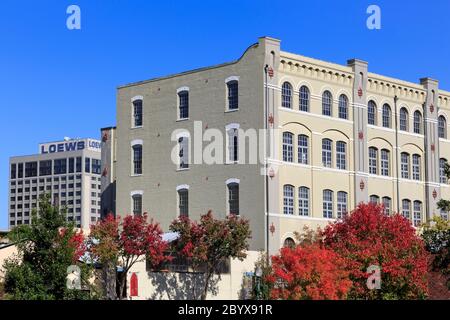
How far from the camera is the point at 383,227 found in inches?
2052

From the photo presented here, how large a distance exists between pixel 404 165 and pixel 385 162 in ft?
7.97

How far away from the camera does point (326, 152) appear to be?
213ft

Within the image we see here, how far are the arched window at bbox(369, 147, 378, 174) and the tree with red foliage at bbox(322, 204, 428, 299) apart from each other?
14639 mm

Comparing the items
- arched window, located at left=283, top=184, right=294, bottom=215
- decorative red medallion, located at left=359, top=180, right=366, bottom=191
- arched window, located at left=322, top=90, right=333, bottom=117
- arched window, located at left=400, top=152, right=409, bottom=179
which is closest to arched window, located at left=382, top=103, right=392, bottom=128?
arched window, located at left=400, top=152, right=409, bottom=179

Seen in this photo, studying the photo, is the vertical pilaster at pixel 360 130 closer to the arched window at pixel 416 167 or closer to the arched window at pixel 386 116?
the arched window at pixel 386 116

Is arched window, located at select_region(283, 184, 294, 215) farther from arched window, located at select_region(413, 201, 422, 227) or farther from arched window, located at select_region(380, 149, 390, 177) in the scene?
arched window, located at select_region(413, 201, 422, 227)

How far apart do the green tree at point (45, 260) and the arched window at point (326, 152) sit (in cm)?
2275

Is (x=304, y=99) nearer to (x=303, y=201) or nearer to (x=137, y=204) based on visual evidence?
(x=303, y=201)

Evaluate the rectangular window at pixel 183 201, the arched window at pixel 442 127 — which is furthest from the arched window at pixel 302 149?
the arched window at pixel 442 127

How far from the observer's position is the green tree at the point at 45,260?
4453 centimetres

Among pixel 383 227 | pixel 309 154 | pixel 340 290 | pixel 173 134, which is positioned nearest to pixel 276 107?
pixel 309 154

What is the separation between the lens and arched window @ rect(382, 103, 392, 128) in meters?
69.6

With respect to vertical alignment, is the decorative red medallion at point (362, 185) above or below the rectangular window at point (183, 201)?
above
